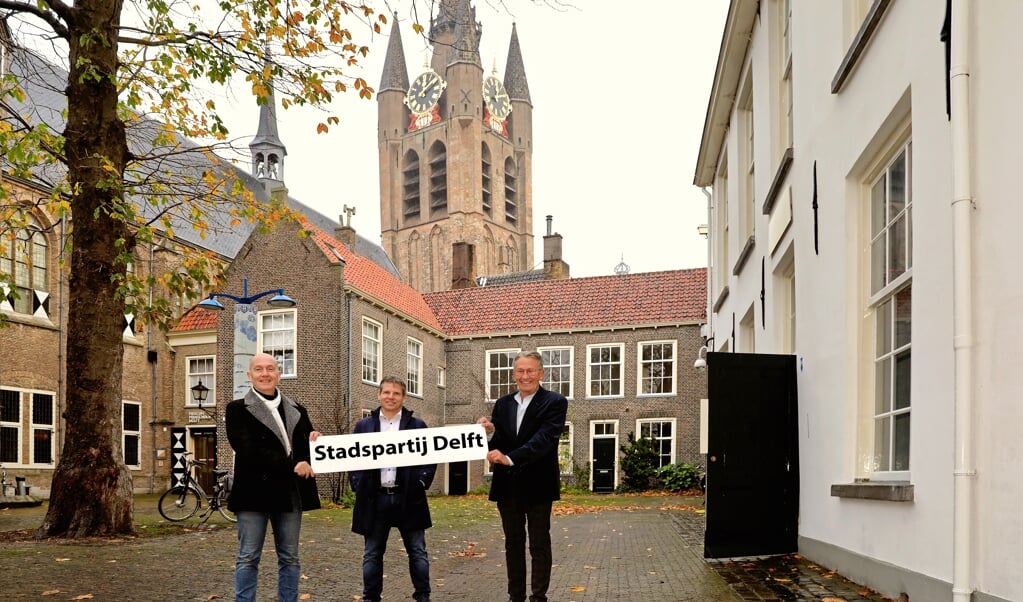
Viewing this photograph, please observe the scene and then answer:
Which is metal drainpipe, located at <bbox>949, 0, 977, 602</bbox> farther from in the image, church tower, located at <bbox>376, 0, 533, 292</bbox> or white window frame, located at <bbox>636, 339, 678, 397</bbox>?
church tower, located at <bbox>376, 0, 533, 292</bbox>

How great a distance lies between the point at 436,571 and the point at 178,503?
27.7ft

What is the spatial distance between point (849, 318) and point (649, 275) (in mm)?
27672

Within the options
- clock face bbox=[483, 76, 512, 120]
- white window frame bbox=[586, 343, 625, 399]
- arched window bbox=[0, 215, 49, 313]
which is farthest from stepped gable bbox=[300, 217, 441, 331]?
clock face bbox=[483, 76, 512, 120]

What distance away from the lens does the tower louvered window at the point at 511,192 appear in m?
82.8

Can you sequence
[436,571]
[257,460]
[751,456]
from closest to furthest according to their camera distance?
[257,460] → [436,571] → [751,456]

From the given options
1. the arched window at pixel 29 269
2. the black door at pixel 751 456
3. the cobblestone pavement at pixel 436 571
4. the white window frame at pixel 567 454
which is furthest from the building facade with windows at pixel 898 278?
the arched window at pixel 29 269

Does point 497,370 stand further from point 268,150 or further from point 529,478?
point 268,150

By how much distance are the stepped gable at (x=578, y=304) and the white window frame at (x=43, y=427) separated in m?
13.7

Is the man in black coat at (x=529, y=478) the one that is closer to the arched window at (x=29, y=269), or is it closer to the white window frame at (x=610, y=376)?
the arched window at (x=29, y=269)

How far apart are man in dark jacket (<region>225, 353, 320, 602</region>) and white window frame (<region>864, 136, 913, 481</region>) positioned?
386cm

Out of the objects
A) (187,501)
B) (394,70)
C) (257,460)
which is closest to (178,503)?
(187,501)

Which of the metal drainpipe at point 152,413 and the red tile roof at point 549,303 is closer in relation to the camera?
the metal drainpipe at point 152,413

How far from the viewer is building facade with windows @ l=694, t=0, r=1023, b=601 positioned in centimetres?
436

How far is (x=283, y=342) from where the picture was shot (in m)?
27.7
